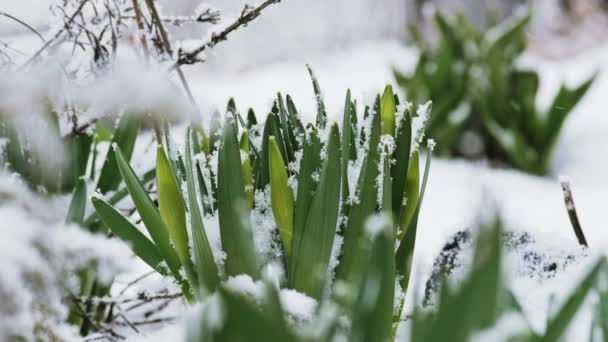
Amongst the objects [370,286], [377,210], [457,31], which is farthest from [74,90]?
[457,31]

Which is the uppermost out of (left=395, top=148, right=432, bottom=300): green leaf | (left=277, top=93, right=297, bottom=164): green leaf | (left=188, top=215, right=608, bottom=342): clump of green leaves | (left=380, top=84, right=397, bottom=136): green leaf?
(left=380, top=84, right=397, bottom=136): green leaf

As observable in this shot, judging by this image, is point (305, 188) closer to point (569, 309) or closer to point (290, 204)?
point (290, 204)

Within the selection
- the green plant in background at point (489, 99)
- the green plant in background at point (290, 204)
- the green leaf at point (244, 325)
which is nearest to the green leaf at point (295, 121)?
the green plant in background at point (290, 204)

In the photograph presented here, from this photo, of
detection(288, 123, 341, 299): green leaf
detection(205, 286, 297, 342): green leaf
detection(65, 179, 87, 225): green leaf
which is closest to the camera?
detection(205, 286, 297, 342): green leaf

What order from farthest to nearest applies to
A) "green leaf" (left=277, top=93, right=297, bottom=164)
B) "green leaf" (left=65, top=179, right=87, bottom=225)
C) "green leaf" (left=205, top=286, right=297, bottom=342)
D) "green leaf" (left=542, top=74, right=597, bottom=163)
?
"green leaf" (left=542, top=74, right=597, bottom=163), "green leaf" (left=65, top=179, right=87, bottom=225), "green leaf" (left=277, top=93, right=297, bottom=164), "green leaf" (left=205, top=286, right=297, bottom=342)

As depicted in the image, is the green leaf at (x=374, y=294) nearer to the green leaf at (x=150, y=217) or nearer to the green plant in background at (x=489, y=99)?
the green leaf at (x=150, y=217)

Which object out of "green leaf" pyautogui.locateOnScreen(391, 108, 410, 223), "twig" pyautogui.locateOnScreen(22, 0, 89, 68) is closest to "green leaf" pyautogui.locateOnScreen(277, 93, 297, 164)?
"green leaf" pyautogui.locateOnScreen(391, 108, 410, 223)

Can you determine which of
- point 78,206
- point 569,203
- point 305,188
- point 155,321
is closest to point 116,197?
point 78,206

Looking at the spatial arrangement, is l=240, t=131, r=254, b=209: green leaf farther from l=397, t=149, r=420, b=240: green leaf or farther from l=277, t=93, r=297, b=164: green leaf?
l=397, t=149, r=420, b=240: green leaf
